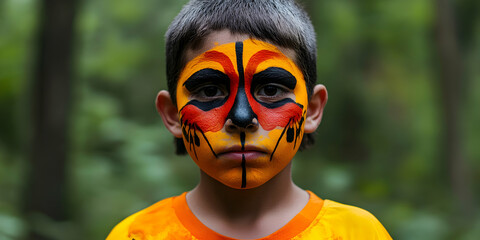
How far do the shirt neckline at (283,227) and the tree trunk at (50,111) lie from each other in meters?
2.94

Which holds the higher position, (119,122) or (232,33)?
(232,33)

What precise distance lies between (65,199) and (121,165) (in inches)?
50.1

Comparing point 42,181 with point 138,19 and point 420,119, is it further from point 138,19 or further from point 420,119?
point 420,119

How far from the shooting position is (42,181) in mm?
4891

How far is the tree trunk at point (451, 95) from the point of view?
7.64 meters

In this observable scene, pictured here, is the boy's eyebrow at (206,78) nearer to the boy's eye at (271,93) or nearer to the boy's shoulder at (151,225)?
the boy's eye at (271,93)

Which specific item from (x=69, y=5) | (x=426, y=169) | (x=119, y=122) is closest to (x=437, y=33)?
(x=426, y=169)

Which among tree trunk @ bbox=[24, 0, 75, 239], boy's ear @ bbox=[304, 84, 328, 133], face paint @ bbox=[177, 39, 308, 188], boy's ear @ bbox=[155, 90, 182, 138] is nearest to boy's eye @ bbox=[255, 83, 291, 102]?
face paint @ bbox=[177, 39, 308, 188]

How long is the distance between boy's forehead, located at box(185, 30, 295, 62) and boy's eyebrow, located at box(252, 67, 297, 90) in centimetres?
9

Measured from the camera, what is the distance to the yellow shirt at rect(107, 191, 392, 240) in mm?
2111

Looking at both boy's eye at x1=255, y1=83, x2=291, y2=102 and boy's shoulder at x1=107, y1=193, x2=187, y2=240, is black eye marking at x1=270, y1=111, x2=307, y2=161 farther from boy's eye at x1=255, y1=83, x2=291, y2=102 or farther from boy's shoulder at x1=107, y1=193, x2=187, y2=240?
boy's shoulder at x1=107, y1=193, x2=187, y2=240

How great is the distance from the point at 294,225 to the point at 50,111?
132 inches

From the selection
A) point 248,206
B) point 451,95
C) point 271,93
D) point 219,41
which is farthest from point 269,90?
point 451,95

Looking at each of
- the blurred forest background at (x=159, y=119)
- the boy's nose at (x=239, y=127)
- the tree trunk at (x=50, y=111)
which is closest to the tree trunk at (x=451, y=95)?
the blurred forest background at (x=159, y=119)
